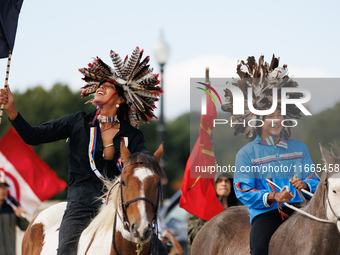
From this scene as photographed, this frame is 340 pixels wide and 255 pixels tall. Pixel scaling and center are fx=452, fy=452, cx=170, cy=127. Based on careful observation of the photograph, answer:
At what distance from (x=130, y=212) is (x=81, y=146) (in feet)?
4.37

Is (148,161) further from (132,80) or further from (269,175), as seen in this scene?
(269,175)

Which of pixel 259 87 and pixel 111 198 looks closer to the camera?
pixel 111 198

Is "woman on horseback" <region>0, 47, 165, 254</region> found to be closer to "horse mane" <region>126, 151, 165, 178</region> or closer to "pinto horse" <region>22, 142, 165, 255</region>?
"pinto horse" <region>22, 142, 165, 255</region>

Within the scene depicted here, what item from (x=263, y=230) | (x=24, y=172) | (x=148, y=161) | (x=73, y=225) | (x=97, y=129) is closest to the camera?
(x=148, y=161)

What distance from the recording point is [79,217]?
441 centimetres

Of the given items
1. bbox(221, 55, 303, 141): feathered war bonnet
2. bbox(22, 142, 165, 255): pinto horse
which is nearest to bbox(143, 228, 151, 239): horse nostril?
bbox(22, 142, 165, 255): pinto horse

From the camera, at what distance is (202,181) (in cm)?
784

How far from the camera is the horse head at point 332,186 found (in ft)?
14.3

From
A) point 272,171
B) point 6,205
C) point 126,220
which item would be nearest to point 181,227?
point 6,205

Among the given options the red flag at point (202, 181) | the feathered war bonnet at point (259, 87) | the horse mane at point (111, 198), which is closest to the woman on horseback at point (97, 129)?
the horse mane at point (111, 198)

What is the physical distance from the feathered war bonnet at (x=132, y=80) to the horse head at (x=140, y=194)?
1220mm

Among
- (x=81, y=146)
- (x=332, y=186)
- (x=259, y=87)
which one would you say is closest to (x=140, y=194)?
(x=81, y=146)

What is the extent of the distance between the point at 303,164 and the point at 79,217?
104 inches

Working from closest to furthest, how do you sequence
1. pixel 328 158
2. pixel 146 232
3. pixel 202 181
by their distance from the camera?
1. pixel 146 232
2. pixel 328 158
3. pixel 202 181
